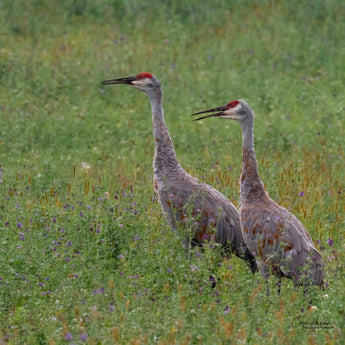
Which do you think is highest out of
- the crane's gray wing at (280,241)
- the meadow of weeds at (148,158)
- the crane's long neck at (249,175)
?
the crane's long neck at (249,175)

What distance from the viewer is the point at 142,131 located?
11719 millimetres

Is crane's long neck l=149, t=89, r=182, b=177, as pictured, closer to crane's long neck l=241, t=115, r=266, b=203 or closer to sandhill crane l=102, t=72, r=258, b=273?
sandhill crane l=102, t=72, r=258, b=273

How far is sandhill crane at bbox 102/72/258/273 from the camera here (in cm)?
687

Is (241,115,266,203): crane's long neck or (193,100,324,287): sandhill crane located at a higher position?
(241,115,266,203): crane's long neck

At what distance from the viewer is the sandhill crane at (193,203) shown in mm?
6871

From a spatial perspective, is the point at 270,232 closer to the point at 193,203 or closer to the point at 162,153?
the point at 193,203

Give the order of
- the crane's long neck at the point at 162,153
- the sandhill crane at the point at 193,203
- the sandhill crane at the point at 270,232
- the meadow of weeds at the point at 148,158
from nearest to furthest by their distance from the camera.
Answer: the meadow of weeds at the point at 148,158
the sandhill crane at the point at 270,232
the sandhill crane at the point at 193,203
the crane's long neck at the point at 162,153

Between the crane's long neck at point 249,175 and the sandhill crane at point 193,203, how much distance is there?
29cm

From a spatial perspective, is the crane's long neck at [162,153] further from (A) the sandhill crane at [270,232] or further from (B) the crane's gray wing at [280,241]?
(B) the crane's gray wing at [280,241]

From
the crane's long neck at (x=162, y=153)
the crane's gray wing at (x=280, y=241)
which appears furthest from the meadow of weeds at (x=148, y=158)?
the crane's long neck at (x=162, y=153)

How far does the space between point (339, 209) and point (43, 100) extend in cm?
604

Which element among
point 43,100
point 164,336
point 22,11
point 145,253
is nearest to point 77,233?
point 145,253

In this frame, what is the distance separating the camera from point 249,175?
6734 mm

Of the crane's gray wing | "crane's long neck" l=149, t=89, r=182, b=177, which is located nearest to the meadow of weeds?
the crane's gray wing
